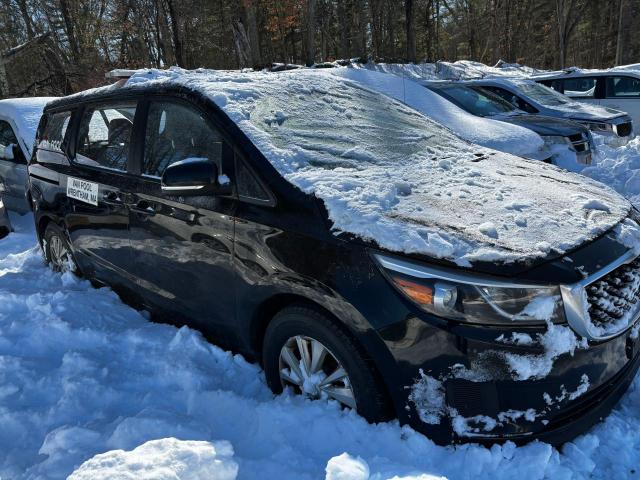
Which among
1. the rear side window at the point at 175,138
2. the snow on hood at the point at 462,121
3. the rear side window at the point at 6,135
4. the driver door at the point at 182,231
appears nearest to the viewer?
the driver door at the point at 182,231

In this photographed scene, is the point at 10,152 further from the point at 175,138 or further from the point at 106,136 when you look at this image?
the point at 175,138

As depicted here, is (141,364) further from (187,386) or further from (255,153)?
(255,153)

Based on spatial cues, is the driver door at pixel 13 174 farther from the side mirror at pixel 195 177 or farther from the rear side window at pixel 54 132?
the side mirror at pixel 195 177

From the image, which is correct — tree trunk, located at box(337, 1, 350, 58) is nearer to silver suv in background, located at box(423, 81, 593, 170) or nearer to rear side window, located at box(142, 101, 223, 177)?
silver suv in background, located at box(423, 81, 593, 170)

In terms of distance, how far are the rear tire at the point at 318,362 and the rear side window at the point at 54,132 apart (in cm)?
291

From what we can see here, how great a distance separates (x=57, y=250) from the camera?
15.3 feet

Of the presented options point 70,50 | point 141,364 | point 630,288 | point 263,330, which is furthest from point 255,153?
point 70,50

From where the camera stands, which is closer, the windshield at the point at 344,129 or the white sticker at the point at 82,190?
the windshield at the point at 344,129

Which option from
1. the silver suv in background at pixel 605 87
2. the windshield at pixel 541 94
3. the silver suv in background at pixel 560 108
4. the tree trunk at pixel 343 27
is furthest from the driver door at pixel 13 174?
the tree trunk at pixel 343 27

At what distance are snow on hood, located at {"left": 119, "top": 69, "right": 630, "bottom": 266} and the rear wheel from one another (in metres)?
1.68

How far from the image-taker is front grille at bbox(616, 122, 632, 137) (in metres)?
9.03

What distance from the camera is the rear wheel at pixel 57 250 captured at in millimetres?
4434

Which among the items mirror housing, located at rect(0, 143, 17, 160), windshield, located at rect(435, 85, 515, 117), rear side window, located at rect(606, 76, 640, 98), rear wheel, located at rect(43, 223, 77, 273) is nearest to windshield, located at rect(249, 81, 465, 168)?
rear wheel, located at rect(43, 223, 77, 273)

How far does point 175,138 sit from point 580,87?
1119 centimetres
